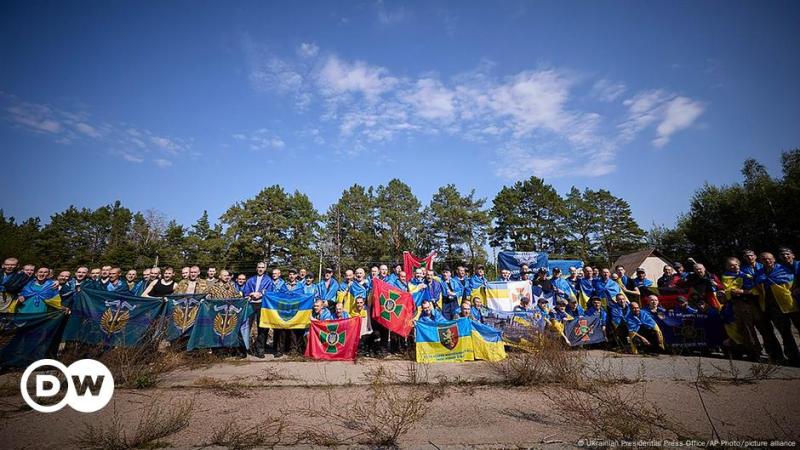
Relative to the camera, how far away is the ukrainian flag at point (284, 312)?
9.22 metres

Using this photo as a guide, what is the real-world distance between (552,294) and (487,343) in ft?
11.5

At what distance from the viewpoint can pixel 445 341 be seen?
8375mm

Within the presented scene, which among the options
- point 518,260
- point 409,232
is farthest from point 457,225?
point 518,260

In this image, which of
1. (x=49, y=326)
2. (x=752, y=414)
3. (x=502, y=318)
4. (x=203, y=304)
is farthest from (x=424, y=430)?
(x=49, y=326)

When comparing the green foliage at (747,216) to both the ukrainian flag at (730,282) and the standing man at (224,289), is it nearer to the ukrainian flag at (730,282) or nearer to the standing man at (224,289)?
the ukrainian flag at (730,282)

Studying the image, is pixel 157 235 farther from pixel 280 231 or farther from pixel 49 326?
pixel 49 326

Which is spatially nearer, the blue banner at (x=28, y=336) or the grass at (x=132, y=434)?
the grass at (x=132, y=434)

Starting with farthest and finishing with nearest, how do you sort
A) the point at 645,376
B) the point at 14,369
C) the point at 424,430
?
the point at 14,369 < the point at 645,376 < the point at 424,430

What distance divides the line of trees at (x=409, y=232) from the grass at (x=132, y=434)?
3864cm

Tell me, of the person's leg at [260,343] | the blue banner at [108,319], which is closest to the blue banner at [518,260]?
the person's leg at [260,343]

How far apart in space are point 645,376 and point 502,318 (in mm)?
3513

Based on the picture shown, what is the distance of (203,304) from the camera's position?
8.81 metres

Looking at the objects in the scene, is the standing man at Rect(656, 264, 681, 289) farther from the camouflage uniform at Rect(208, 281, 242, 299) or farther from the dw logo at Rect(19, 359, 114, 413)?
the dw logo at Rect(19, 359, 114, 413)

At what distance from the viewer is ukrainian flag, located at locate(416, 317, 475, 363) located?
27.2 feet
